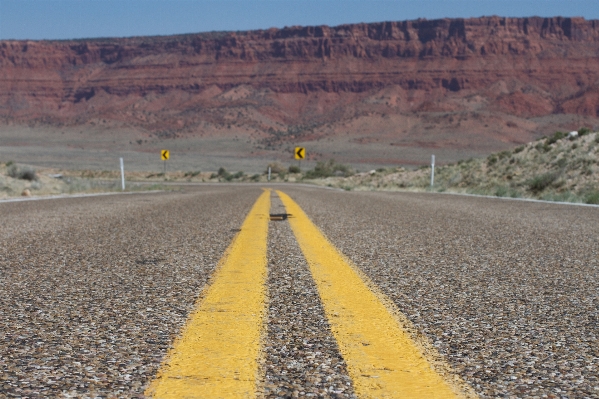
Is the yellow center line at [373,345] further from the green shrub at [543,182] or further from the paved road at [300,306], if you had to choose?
the green shrub at [543,182]

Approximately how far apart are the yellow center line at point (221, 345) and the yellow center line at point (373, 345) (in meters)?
0.33

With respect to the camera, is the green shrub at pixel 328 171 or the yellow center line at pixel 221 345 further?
the green shrub at pixel 328 171

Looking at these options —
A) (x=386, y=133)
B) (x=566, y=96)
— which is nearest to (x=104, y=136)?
(x=386, y=133)

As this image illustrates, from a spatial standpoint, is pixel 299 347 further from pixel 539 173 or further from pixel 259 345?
pixel 539 173

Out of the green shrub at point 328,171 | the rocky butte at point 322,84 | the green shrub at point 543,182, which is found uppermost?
the rocky butte at point 322,84

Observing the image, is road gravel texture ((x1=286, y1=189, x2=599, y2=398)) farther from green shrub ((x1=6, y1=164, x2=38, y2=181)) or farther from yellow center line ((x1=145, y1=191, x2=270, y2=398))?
green shrub ((x1=6, y1=164, x2=38, y2=181))

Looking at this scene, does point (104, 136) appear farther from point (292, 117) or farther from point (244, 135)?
point (292, 117)

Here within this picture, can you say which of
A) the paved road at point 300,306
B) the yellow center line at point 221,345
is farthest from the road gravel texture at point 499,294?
the yellow center line at point 221,345

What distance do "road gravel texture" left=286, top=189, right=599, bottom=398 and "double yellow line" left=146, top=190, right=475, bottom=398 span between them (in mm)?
138

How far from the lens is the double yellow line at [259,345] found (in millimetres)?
1974

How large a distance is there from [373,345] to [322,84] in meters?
140

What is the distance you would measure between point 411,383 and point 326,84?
140 metres

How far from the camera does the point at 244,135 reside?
11400 centimetres

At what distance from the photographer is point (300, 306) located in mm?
3059
